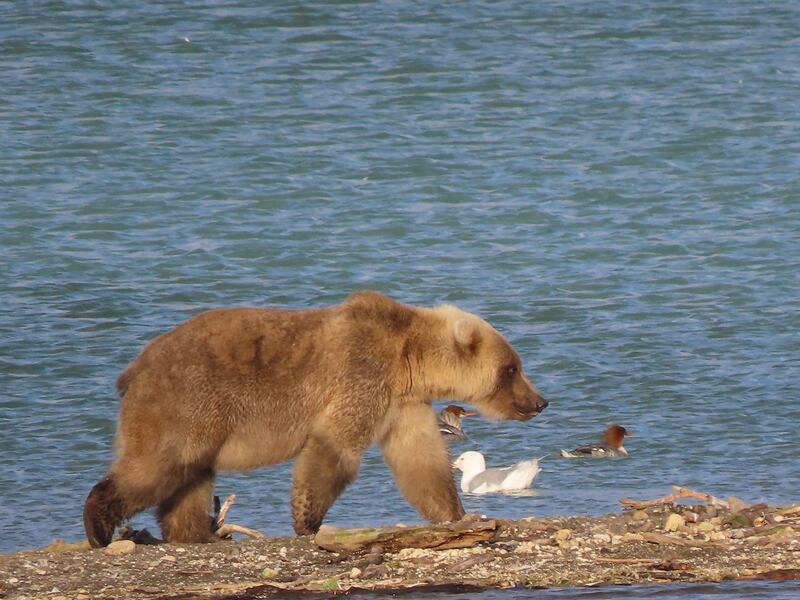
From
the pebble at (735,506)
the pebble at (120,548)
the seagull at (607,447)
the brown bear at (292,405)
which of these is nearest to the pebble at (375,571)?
the brown bear at (292,405)

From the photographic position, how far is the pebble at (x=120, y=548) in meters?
7.95

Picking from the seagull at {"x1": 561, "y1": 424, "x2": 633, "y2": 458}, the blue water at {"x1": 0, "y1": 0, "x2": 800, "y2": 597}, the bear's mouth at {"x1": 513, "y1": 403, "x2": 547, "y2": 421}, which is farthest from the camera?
the blue water at {"x1": 0, "y1": 0, "x2": 800, "y2": 597}

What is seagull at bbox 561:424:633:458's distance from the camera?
36.6ft

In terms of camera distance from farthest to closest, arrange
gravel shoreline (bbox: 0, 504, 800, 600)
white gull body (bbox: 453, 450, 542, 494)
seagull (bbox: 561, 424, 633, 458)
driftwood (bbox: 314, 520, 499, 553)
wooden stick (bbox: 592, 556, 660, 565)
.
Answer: seagull (bbox: 561, 424, 633, 458), white gull body (bbox: 453, 450, 542, 494), driftwood (bbox: 314, 520, 499, 553), wooden stick (bbox: 592, 556, 660, 565), gravel shoreline (bbox: 0, 504, 800, 600)

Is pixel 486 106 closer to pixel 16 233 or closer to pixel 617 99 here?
pixel 617 99

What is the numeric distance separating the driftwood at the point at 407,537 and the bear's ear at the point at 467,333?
1.35 meters

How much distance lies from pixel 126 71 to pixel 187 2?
13.1 ft

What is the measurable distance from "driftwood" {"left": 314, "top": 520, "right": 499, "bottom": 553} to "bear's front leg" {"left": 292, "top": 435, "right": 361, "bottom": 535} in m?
0.52

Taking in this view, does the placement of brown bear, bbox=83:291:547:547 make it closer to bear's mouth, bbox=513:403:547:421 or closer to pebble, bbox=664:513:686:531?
bear's mouth, bbox=513:403:547:421

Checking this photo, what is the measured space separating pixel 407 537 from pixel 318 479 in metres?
0.77

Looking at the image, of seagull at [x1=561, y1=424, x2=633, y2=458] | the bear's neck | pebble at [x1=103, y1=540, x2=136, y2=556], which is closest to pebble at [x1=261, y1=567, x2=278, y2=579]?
pebble at [x1=103, y1=540, x2=136, y2=556]

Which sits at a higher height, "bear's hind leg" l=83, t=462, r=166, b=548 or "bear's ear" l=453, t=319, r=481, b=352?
"bear's ear" l=453, t=319, r=481, b=352

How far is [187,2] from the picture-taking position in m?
28.1

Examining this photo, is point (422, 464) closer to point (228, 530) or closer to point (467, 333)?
point (467, 333)
